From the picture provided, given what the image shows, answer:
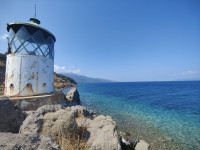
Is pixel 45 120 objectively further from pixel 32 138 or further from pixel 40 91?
pixel 40 91

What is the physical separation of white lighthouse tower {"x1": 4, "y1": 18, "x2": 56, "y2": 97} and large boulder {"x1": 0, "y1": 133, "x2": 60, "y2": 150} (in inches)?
298

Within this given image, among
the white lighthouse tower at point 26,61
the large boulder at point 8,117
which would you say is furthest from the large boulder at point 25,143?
the white lighthouse tower at point 26,61

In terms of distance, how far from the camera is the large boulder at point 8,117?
149 inches

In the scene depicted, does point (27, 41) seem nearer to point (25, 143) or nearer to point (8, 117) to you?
point (8, 117)

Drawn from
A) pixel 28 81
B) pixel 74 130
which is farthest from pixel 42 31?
pixel 74 130

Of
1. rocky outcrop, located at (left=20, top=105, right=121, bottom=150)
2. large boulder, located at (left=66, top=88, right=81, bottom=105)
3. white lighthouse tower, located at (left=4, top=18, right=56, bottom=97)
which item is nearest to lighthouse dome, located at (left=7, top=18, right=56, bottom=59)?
white lighthouse tower, located at (left=4, top=18, right=56, bottom=97)

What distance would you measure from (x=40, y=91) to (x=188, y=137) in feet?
50.0

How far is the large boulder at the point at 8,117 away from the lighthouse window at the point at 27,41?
5932 millimetres

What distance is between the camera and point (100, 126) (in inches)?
Result: 186

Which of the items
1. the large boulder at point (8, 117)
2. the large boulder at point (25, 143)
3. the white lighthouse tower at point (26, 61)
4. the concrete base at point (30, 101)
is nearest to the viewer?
the large boulder at point (25, 143)

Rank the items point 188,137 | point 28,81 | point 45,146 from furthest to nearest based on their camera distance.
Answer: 1. point 188,137
2. point 28,81
3. point 45,146

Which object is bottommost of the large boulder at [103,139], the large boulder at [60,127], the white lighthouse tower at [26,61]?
the large boulder at [103,139]

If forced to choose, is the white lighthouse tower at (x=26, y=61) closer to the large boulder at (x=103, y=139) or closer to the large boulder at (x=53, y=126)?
the large boulder at (x=53, y=126)

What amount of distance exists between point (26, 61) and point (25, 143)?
8419 mm
